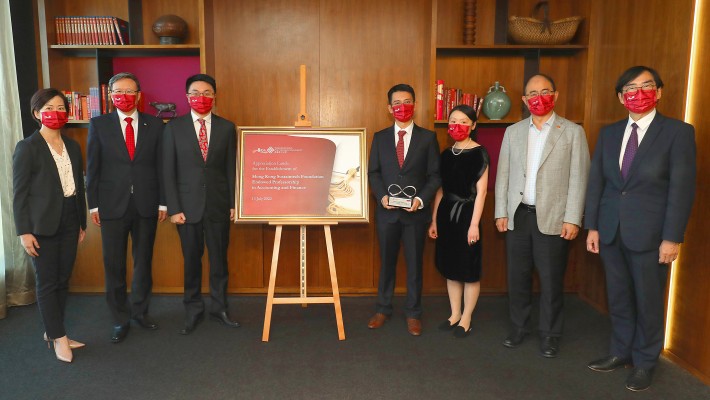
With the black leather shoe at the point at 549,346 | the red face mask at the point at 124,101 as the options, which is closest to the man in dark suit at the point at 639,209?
the black leather shoe at the point at 549,346

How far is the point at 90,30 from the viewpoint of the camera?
13.9 feet

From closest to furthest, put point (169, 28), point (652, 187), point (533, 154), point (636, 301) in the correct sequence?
point (652, 187)
point (636, 301)
point (533, 154)
point (169, 28)

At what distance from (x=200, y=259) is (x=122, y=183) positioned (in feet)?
2.48

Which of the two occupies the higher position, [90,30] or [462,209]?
[90,30]

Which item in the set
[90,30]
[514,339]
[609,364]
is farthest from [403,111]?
[90,30]

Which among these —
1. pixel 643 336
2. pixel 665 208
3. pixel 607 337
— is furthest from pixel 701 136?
pixel 607 337

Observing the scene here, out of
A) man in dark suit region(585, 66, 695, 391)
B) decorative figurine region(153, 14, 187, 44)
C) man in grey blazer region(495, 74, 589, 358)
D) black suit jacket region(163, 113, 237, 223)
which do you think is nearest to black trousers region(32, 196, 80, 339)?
black suit jacket region(163, 113, 237, 223)

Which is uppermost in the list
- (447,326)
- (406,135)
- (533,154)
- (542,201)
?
(406,135)

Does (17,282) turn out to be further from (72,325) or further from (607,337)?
(607,337)

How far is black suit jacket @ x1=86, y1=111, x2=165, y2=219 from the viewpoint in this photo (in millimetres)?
3314

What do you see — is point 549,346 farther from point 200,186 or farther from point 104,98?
point 104,98

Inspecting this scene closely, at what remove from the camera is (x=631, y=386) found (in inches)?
110

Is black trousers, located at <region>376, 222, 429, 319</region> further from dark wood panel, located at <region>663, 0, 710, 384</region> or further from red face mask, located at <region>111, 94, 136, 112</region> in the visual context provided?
red face mask, located at <region>111, 94, 136, 112</region>

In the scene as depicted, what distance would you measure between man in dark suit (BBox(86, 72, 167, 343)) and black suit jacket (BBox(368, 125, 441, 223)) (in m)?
1.55
